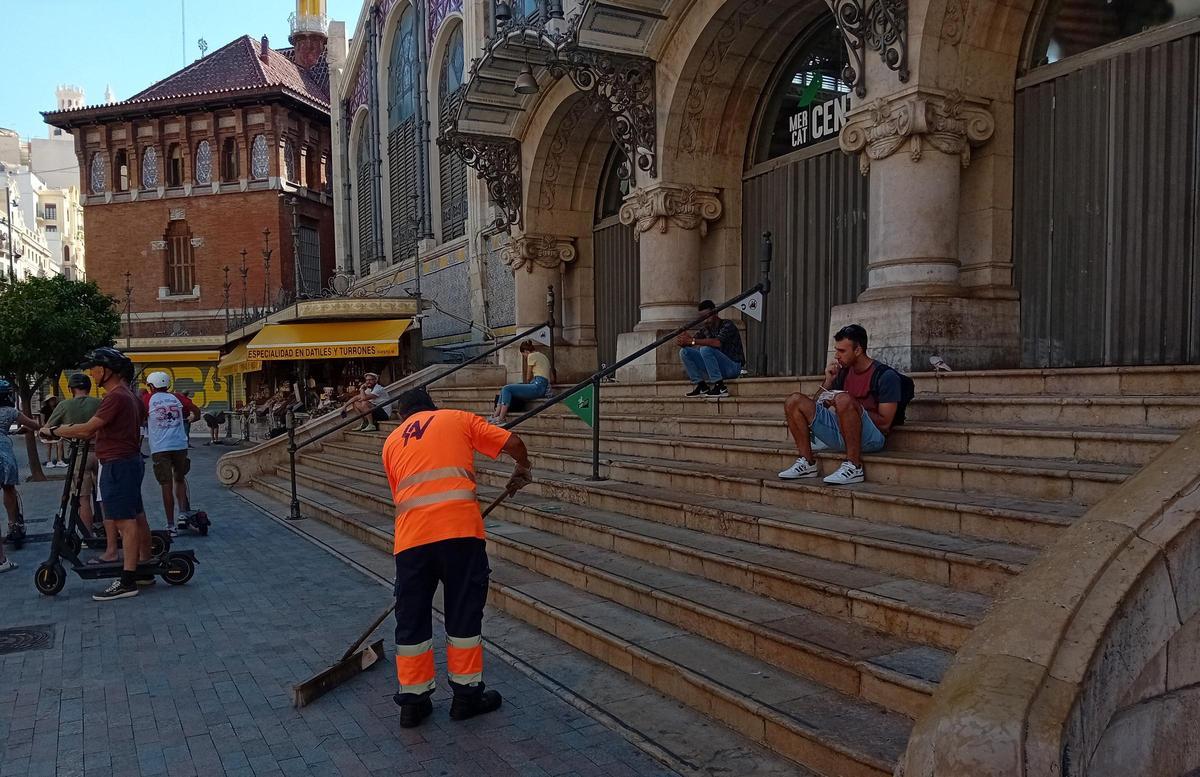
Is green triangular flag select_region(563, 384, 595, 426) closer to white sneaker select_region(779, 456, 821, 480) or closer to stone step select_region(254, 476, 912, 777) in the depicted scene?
stone step select_region(254, 476, 912, 777)

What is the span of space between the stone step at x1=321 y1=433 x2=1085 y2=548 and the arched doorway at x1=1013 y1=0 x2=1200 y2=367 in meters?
3.06

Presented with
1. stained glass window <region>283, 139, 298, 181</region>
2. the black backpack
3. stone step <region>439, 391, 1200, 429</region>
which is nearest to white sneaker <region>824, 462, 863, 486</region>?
the black backpack

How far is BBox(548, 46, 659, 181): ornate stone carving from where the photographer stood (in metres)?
10.7

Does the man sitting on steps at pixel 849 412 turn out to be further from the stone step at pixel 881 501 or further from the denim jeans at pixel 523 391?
the denim jeans at pixel 523 391

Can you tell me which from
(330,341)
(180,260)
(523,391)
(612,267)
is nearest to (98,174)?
(180,260)

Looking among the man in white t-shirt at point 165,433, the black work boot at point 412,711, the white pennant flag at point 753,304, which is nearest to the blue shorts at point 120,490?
the man in white t-shirt at point 165,433

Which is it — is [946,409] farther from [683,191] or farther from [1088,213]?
[683,191]

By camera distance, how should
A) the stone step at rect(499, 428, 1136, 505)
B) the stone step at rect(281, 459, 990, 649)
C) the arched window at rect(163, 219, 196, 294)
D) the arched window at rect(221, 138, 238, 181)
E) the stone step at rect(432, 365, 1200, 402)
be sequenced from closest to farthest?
the stone step at rect(281, 459, 990, 649) < the stone step at rect(499, 428, 1136, 505) < the stone step at rect(432, 365, 1200, 402) < the arched window at rect(221, 138, 238, 181) < the arched window at rect(163, 219, 196, 294)

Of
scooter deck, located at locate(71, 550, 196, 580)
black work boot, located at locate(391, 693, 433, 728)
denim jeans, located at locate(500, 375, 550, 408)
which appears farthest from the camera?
denim jeans, located at locate(500, 375, 550, 408)

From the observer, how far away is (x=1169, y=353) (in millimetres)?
6355

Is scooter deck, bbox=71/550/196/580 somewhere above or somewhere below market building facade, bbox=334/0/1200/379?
below

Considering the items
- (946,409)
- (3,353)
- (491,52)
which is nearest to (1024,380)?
(946,409)

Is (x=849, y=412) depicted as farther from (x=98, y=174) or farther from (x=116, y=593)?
(x=98, y=174)

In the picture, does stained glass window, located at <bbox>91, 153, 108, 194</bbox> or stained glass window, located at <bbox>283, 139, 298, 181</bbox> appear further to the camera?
stained glass window, located at <bbox>91, 153, 108, 194</bbox>
